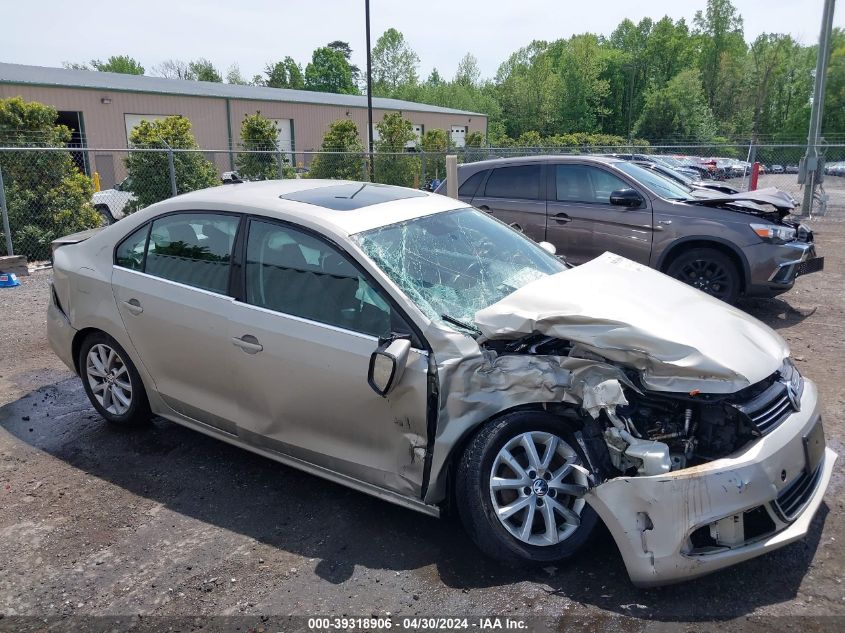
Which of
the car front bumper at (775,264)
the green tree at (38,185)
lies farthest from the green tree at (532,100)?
the car front bumper at (775,264)

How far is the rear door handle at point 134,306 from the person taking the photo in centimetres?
421

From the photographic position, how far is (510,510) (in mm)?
3012

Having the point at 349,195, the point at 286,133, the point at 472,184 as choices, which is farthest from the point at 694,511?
the point at 286,133

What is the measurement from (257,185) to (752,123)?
7893cm

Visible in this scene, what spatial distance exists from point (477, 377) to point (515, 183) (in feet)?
19.6

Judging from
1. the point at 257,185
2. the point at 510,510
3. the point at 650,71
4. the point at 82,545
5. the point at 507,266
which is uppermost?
the point at 650,71

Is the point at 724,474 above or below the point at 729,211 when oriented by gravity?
below

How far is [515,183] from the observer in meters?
8.63

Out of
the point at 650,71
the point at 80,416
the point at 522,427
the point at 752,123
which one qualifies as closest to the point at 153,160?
the point at 80,416

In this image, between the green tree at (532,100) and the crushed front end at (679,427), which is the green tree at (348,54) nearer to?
the green tree at (532,100)

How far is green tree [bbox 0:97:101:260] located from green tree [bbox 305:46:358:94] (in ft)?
286

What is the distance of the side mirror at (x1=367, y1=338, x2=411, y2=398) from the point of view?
3.03 metres

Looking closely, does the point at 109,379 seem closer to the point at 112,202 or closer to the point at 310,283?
the point at 310,283

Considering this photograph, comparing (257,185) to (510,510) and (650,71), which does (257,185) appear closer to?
(510,510)
